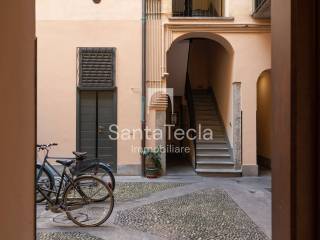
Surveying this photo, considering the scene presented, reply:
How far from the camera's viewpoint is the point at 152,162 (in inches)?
341

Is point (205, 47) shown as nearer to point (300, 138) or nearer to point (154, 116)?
point (154, 116)

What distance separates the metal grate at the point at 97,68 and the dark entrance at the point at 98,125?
258mm

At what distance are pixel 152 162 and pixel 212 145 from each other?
6.53 ft

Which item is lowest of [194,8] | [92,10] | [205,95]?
[205,95]

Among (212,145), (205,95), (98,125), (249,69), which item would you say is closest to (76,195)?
(98,125)

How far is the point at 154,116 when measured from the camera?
8.88 m

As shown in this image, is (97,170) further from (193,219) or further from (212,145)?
(212,145)

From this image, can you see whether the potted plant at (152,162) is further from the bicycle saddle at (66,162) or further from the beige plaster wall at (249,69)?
the bicycle saddle at (66,162)

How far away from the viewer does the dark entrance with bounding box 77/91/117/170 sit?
8.81 m

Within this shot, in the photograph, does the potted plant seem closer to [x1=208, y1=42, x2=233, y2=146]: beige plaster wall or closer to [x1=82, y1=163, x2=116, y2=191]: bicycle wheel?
[x1=208, y1=42, x2=233, y2=146]: beige plaster wall

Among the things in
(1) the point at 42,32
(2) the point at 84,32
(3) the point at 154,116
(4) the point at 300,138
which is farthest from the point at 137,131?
(4) the point at 300,138

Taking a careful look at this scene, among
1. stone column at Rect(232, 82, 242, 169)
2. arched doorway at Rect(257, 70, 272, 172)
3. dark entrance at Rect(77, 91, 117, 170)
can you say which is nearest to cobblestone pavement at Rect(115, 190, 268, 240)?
stone column at Rect(232, 82, 242, 169)

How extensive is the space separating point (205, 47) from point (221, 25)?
388 cm

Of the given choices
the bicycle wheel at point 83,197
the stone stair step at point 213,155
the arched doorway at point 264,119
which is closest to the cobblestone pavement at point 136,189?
the bicycle wheel at point 83,197
